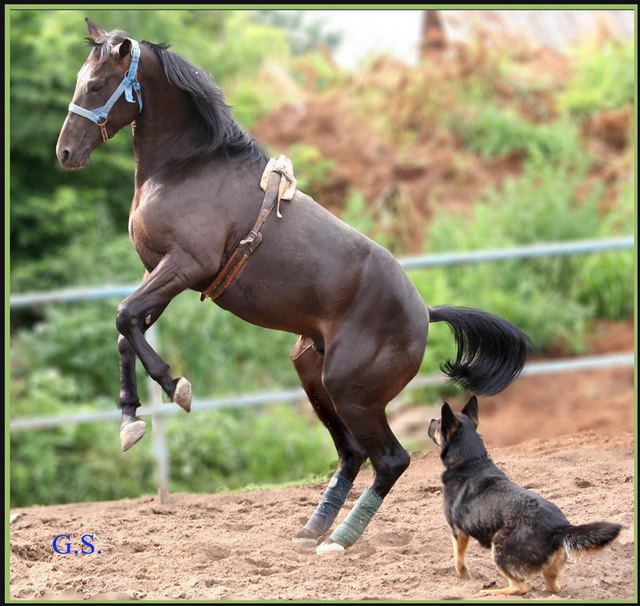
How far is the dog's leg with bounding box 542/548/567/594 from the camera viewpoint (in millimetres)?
4500

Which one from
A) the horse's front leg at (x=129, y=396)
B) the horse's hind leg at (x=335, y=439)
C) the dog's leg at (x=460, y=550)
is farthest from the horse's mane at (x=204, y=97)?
the dog's leg at (x=460, y=550)

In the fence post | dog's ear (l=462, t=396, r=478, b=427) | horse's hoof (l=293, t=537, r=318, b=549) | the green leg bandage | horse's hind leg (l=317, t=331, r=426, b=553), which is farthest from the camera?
the fence post

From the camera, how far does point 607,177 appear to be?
14781mm

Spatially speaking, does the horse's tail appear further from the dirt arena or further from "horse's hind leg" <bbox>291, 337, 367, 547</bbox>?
the dirt arena

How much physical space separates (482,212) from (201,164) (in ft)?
27.8

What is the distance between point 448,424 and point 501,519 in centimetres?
56

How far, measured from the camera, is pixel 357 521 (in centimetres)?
555

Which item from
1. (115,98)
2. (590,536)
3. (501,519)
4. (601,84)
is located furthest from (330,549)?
(601,84)

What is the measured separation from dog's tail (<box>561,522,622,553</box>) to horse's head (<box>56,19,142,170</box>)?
3.17m

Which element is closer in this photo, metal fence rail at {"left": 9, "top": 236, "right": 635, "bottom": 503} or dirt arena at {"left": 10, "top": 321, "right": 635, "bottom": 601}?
dirt arena at {"left": 10, "top": 321, "right": 635, "bottom": 601}

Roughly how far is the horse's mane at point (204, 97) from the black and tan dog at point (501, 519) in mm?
1911

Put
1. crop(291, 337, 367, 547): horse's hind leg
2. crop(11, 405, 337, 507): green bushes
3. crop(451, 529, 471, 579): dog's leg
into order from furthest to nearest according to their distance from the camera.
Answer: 1. crop(11, 405, 337, 507): green bushes
2. crop(291, 337, 367, 547): horse's hind leg
3. crop(451, 529, 471, 579): dog's leg

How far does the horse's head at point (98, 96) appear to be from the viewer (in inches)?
208

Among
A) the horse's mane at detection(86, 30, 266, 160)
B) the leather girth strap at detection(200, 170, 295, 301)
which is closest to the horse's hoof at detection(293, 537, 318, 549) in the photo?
the leather girth strap at detection(200, 170, 295, 301)
